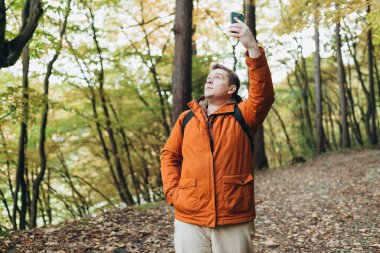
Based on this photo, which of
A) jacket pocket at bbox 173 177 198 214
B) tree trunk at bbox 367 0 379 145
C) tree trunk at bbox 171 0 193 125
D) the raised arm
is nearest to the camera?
the raised arm

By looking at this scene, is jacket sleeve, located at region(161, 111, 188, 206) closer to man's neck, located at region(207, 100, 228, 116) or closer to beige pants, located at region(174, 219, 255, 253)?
man's neck, located at region(207, 100, 228, 116)

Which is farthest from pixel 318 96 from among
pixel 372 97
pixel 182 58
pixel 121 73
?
pixel 182 58

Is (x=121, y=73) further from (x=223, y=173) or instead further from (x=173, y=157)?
(x=223, y=173)

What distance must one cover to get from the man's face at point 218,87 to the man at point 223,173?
117 millimetres

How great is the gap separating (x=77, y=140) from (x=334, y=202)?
39.1 feet

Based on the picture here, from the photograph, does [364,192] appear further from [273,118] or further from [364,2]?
[273,118]

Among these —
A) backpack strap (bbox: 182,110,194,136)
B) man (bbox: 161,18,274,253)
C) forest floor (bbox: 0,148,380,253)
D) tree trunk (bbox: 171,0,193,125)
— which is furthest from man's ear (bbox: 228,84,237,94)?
tree trunk (bbox: 171,0,193,125)

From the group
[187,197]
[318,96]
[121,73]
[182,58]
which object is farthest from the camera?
[318,96]

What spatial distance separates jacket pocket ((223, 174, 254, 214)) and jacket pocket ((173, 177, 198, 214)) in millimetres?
→ 221

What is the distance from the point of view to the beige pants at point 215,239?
2510 mm

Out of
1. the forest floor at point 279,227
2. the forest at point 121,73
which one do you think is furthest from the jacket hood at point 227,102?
the forest at point 121,73

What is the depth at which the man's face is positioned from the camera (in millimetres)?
2759

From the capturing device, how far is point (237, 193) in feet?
8.15

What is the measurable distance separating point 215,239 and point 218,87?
112cm
